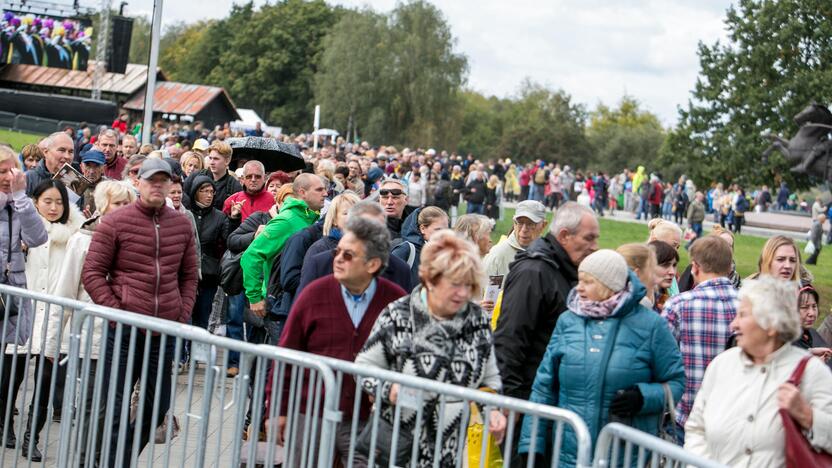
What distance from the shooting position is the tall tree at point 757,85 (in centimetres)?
5481

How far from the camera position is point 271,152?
45.2 ft

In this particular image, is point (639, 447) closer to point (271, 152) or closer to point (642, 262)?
point (642, 262)

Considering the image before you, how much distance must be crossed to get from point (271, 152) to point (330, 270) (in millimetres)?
7157

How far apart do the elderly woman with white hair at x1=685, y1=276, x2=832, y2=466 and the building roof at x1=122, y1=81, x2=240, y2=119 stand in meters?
71.1

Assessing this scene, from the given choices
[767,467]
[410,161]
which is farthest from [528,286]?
[410,161]

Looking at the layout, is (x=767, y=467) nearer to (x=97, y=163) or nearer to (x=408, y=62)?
(x=97, y=163)

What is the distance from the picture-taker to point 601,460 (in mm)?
4695

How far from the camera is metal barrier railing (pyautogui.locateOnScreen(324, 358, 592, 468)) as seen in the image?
15.5 feet

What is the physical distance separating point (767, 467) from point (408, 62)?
8693 cm

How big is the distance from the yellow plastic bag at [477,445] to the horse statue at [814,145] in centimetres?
2577

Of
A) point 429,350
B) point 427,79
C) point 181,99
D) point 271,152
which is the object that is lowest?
point 429,350

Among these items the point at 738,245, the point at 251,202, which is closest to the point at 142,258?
the point at 251,202

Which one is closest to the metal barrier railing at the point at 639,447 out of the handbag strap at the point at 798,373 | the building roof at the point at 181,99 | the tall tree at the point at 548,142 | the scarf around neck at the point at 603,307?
the handbag strap at the point at 798,373

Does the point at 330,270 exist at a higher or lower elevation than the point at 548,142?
lower
